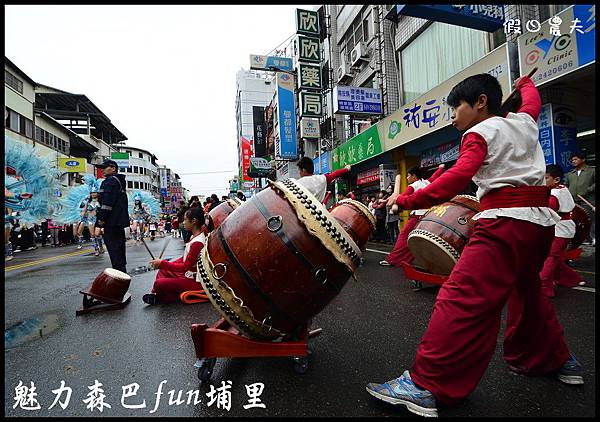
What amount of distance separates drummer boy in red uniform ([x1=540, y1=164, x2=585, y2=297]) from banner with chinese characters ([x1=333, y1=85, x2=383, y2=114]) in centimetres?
804

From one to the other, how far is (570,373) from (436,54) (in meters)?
10.4

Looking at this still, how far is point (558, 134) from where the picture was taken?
6.53m

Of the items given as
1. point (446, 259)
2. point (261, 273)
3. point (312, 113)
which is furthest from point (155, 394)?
point (312, 113)

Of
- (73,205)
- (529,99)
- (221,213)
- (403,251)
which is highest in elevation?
(73,205)

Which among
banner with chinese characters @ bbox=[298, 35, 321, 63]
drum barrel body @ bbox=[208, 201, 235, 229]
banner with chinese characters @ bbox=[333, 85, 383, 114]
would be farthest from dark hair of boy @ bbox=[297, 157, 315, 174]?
banner with chinese characters @ bbox=[298, 35, 321, 63]

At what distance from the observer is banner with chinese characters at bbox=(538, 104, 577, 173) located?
6.44 metres

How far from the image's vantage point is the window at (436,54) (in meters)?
8.67

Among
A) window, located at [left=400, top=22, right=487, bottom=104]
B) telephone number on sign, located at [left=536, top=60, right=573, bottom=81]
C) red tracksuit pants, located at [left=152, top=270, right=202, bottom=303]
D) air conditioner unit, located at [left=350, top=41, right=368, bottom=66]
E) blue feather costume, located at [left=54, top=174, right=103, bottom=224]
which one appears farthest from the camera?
air conditioner unit, located at [left=350, top=41, right=368, bottom=66]

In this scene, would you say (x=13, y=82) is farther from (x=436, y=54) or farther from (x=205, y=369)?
(x=205, y=369)

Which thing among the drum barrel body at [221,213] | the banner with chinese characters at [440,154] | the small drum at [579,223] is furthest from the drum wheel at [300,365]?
the banner with chinese characters at [440,154]

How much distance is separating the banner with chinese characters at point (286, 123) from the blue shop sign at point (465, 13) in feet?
44.9

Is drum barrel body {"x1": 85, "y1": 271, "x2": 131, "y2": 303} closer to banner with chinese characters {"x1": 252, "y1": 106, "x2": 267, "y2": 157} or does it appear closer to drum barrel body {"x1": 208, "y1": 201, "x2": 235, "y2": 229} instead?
drum barrel body {"x1": 208, "y1": 201, "x2": 235, "y2": 229}

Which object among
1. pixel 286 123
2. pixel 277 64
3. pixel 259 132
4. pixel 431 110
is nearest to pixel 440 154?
pixel 431 110

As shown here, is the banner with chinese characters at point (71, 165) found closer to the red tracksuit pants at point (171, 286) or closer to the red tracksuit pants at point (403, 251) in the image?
the red tracksuit pants at point (171, 286)
